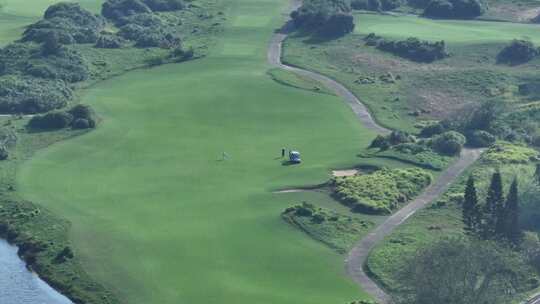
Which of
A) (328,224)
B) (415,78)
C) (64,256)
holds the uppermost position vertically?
(64,256)

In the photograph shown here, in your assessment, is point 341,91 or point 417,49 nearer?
point 341,91

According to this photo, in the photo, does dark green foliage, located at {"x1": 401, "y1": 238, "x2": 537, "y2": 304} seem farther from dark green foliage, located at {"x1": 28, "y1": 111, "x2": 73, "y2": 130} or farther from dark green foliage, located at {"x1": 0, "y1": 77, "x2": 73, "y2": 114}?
dark green foliage, located at {"x1": 0, "y1": 77, "x2": 73, "y2": 114}

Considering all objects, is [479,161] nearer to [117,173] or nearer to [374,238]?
[374,238]

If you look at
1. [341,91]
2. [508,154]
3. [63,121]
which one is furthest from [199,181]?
[341,91]

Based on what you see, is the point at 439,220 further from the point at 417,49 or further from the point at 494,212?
the point at 417,49

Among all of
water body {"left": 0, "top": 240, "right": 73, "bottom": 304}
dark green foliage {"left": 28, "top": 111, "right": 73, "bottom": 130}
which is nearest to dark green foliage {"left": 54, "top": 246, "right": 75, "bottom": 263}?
water body {"left": 0, "top": 240, "right": 73, "bottom": 304}

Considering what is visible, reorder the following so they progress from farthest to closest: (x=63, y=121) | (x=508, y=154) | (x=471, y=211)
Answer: (x=63, y=121) < (x=508, y=154) < (x=471, y=211)
